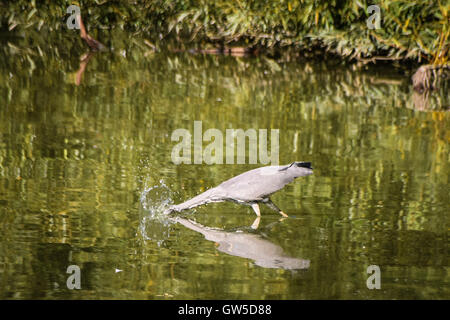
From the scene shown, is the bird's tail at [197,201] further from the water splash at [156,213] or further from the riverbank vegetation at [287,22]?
the riverbank vegetation at [287,22]

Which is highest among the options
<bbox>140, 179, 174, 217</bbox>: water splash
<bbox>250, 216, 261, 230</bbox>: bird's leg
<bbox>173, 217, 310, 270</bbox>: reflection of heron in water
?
<bbox>140, 179, 174, 217</bbox>: water splash

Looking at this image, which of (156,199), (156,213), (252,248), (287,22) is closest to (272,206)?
(252,248)

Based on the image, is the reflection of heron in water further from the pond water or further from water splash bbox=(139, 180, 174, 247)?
water splash bbox=(139, 180, 174, 247)

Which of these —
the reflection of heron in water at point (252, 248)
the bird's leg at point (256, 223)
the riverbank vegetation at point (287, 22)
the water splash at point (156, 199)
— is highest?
the riverbank vegetation at point (287, 22)

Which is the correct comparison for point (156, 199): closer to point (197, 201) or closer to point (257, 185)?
point (197, 201)

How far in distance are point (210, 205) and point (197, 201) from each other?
46 centimetres

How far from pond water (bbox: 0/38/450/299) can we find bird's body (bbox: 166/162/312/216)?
0.72ft

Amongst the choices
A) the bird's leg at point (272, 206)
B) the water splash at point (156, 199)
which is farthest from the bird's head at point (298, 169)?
the water splash at point (156, 199)

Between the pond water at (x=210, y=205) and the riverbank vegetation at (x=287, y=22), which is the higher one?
the riverbank vegetation at (x=287, y=22)

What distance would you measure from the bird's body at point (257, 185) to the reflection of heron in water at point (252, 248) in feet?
0.83

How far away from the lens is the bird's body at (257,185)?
21.5 feet

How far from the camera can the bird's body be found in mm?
6547

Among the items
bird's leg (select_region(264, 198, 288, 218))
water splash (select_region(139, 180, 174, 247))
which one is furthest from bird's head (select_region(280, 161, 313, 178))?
water splash (select_region(139, 180, 174, 247))

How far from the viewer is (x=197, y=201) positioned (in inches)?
265
